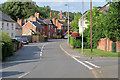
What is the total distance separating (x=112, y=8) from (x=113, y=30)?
8.78 feet

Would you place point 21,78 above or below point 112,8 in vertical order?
below

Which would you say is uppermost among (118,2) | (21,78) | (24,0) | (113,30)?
(24,0)

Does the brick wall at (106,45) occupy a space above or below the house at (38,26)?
below

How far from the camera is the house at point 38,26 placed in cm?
7582

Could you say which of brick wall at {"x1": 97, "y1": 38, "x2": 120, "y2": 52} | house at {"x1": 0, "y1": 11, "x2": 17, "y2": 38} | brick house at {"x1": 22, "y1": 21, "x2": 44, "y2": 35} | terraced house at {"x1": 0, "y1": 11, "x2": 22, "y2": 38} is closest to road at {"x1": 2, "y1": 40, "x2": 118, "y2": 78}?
brick wall at {"x1": 97, "y1": 38, "x2": 120, "y2": 52}

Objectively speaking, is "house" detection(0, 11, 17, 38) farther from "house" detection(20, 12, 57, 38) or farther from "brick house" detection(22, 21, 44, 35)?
"brick house" detection(22, 21, 44, 35)

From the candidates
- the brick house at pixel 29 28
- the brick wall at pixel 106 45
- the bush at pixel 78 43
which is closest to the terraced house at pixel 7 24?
the bush at pixel 78 43

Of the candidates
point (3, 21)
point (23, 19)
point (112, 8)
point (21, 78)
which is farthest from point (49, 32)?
point (21, 78)

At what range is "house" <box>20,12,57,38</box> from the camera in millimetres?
75819

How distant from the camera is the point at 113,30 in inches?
931

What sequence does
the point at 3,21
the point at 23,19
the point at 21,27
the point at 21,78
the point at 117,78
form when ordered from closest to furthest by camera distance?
1. the point at 117,78
2. the point at 21,78
3. the point at 3,21
4. the point at 21,27
5. the point at 23,19

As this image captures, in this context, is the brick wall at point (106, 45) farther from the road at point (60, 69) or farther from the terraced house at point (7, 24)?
the terraced house at point (7, 24)

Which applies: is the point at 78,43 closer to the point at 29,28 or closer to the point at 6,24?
the point at 6,24

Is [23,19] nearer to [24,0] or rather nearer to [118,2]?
[24,0]
